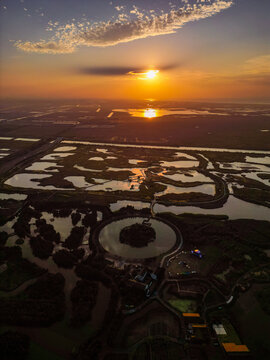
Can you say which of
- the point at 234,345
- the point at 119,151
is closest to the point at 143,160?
the point at 119,151

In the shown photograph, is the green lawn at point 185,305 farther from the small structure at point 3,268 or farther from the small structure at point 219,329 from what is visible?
the small structure at point 3,268

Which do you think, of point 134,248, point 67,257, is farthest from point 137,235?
point 67,257

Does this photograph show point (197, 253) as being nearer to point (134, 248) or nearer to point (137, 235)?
point (134, 248)

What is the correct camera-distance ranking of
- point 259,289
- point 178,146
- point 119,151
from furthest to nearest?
point 178,146 → point 119,151 → point 259,289

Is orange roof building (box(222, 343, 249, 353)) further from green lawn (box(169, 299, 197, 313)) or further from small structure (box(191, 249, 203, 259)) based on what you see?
small structure (box(191, 249, 203, 259))

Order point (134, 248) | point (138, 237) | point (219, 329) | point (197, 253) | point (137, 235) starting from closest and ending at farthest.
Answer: point (219, 329) < point (197, 253) < point (134, 248) < point (138, 237) < point (137, 235)

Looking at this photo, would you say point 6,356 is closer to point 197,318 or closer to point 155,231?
point 197,318

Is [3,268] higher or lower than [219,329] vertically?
higher
